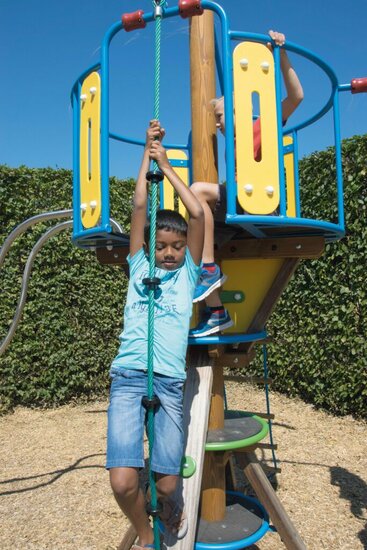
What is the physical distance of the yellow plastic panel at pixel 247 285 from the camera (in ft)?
10.6

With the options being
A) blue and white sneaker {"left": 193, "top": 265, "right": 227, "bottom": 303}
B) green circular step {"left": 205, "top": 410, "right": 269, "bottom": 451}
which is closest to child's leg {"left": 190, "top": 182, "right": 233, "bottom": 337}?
blue and white sneaker {"left": 193, "top": 265, "right": 227, "bottom": 303}

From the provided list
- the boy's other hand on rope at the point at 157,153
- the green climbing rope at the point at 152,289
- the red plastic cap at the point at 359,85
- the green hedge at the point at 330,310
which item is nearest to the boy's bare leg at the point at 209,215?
the boy's other hand on rope at the point at 157,153

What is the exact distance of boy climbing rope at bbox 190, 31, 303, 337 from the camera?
109 inches

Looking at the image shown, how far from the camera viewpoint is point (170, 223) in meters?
2.59

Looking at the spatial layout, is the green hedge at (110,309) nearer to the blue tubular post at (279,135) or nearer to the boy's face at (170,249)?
the blue tubular post at (279,135)

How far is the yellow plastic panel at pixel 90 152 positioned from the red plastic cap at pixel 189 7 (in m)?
0.60

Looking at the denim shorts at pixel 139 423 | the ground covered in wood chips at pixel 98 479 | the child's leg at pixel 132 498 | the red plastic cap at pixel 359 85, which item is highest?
the red plastic cap at pixel 359 85

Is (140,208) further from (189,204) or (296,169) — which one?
(296,169)

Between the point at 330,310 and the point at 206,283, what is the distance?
3.76 metres

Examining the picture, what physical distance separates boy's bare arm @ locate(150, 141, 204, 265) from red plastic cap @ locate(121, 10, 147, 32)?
2.46 feet

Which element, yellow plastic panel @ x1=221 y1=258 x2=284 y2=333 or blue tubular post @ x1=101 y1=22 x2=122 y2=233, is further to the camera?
yellow plastic panel @ x1=221 y1=258 x2=284 y2=333

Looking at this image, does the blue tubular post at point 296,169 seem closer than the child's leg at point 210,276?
No

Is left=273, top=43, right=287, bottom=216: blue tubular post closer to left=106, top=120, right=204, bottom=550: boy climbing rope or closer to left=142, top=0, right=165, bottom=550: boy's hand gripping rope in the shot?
left=106, top=120, right=204, bottom=550: boy climbing rope

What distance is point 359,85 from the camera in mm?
→ 2965
